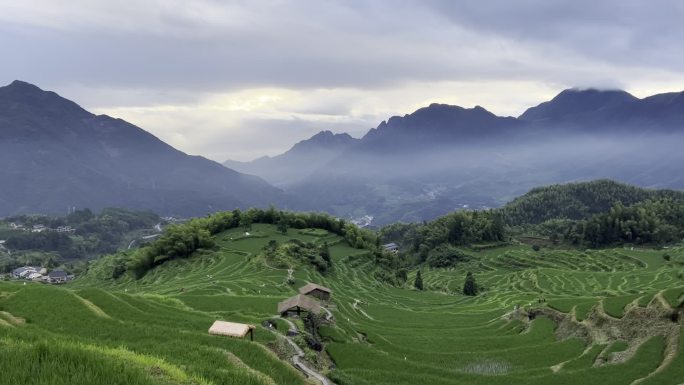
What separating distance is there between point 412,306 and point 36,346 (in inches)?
2996

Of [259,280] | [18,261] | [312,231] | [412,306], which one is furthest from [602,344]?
[18,261]

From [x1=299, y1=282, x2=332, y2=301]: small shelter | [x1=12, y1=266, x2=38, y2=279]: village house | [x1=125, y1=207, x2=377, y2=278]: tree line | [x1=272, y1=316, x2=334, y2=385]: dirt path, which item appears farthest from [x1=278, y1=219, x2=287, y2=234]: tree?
[x1=272, y1=316, x2=334, y2=385]: dirt path

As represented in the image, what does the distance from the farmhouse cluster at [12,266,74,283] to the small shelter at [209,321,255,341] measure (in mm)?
137341

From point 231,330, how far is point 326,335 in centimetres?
1532

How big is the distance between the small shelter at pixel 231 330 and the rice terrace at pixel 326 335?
42.0 inches

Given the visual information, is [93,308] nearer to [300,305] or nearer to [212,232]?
[300,305]

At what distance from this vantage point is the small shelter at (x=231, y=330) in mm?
26730

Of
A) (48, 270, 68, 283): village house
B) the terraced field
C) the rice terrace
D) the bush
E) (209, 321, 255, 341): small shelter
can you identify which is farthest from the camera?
the bush

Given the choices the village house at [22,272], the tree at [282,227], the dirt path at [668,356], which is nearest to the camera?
the dirt path at [668,356]

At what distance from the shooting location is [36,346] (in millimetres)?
12039

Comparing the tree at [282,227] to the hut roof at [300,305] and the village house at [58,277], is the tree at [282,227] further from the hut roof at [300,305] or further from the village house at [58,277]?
the hut roof at [300,305]

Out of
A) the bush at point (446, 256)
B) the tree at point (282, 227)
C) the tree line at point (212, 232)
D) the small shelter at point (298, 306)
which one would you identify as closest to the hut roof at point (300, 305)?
the small shelter at point (298, 306)

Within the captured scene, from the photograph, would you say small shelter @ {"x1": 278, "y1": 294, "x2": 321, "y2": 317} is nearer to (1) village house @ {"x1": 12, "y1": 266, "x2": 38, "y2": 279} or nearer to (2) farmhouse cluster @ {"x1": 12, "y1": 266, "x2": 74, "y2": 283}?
(2) farmhouse cluster @ {"x1": 12, "y1": 266, "x2": 74, "y2": 283}

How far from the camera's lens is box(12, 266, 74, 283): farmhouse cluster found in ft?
478
